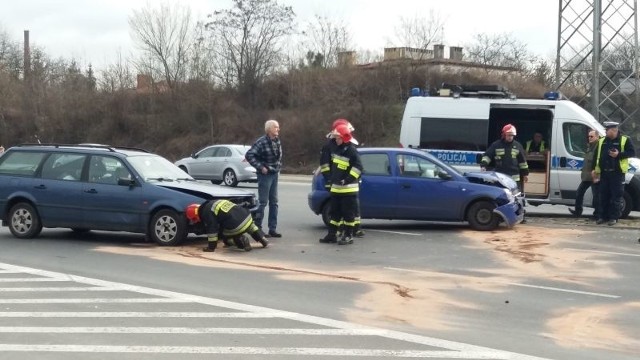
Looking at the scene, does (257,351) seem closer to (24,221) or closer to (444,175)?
(24,221)

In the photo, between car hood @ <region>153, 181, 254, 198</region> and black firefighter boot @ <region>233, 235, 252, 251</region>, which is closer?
black firefighter boot @ <region>233, 235, 252, 251</region>

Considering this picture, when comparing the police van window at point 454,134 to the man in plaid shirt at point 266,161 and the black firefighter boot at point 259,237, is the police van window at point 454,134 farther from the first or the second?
the black firefighter boot at point 259,237

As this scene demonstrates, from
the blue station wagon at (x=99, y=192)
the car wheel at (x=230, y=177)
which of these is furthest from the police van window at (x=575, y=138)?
the car wheel at (x=230, y=177)

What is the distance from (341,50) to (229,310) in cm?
4158

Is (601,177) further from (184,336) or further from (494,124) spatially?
(184,336)

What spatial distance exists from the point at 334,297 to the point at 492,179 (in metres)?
6.29

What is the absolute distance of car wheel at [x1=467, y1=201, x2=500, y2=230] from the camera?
13808mm

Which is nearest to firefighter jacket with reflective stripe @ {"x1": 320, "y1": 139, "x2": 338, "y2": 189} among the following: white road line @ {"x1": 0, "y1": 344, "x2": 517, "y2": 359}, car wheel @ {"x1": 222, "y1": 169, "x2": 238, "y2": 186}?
white road line @ {"x1": 0, "y1": 344, "x2": 517, "y2": 359}

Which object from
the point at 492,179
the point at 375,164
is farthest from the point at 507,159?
the point at 375,164

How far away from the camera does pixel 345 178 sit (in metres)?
12.5

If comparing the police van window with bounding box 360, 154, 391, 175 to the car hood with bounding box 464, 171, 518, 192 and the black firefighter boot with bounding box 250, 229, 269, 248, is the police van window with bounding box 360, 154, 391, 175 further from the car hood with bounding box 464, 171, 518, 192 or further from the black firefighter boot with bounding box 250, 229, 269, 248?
the black firefighter boot with bounding box 250, 229, 269, 248

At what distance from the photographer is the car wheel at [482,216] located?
13808mm

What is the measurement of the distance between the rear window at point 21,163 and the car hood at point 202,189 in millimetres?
2296

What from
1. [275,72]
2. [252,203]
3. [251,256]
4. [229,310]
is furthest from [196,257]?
[275,72]
